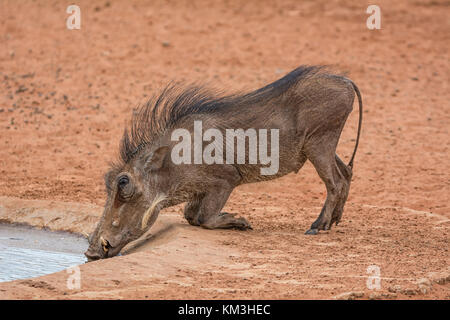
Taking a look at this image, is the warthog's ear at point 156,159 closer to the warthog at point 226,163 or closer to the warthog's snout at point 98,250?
the warthog at point 226,163

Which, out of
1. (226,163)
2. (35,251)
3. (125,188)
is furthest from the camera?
(226,163)

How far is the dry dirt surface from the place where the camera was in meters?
5.26

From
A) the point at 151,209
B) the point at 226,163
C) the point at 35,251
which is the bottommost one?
the point at 35,251

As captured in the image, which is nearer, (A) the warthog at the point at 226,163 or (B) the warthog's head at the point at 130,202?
(B) the warthog's head at the point at 130,202

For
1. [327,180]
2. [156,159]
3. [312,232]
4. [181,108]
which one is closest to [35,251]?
[156,159]

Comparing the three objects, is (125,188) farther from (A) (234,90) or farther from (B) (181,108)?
(A) (234,90)

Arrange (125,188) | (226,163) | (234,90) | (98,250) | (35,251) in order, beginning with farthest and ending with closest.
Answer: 1. (234,90)
2. (226,163)
3. (35,251)
4. (125,188)
5. (98,250)

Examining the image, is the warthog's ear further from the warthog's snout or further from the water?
the water

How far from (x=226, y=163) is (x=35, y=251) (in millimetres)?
1729

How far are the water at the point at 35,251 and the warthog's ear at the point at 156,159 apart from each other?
896mm

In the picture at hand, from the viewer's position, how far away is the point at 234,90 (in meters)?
12.1

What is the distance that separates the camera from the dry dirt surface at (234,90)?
526 cm

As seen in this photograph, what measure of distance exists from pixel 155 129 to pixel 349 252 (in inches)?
77.7

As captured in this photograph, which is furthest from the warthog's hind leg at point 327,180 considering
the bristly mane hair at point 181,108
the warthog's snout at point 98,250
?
the warthog's snout at point 98,250
